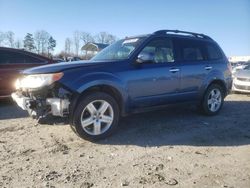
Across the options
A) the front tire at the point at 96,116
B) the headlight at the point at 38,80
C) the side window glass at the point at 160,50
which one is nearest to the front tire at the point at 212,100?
the side window glass at the point at 160,50

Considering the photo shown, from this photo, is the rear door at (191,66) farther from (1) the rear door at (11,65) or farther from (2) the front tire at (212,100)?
(1) the rear door at (11,65)

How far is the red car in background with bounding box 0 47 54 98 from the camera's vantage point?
7941mm

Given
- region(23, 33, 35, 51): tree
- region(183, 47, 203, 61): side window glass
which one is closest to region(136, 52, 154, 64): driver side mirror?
region(183, 47, 203, 61): side window glass

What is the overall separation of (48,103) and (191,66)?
3154 mm

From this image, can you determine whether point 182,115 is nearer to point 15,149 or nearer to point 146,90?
point 146,90

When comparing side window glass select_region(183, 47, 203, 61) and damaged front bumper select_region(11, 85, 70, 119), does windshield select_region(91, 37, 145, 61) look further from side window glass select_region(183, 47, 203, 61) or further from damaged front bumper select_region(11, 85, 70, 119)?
damaged front bumper select_region(11, 85, 70, 119)

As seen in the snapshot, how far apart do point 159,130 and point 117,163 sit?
5.78ft

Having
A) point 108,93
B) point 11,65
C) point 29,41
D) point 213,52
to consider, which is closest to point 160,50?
point 108,93

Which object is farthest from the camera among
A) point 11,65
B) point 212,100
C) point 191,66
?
point 11,65

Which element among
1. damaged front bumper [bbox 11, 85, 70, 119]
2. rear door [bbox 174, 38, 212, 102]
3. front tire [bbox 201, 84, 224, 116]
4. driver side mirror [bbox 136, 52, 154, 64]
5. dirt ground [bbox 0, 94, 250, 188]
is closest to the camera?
dirt ground [bbox 0, 94, 250, 188]

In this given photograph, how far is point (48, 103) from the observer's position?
15.0 ft

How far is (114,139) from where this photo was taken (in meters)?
5.02

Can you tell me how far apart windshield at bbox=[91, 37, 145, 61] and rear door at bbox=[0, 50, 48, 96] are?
3.12 meters

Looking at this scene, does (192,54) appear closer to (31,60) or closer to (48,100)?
(48,100)
